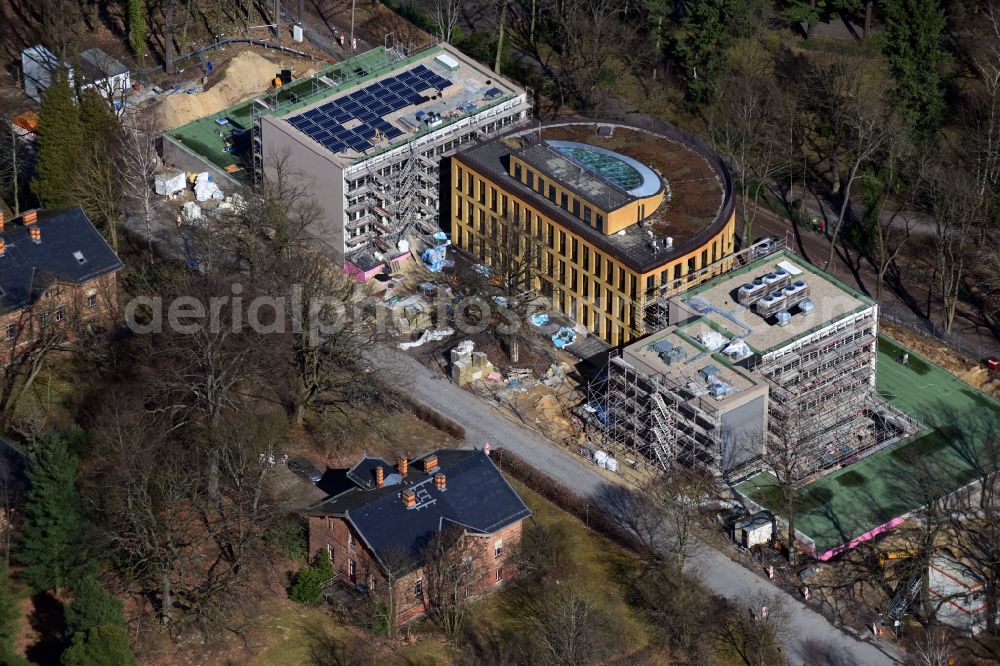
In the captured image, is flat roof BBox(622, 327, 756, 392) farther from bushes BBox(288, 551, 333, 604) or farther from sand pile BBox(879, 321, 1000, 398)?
bushes BBox(288, 551, 333, 604)

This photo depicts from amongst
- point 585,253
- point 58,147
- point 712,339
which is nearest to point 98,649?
point 712,339

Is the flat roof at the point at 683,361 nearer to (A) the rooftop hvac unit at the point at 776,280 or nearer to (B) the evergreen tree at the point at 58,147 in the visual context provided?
(A) the rooftop hvac unit at the point at 776,280

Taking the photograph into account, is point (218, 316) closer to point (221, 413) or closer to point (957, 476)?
point (221, 413)

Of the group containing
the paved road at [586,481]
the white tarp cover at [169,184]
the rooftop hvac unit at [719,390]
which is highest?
the rooftop hvac unit at [719,390]

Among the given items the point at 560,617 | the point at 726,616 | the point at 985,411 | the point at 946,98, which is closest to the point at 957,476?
the point at 985,411

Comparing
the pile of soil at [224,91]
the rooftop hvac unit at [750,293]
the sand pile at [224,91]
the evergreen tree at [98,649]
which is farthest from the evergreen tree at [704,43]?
the evergreen tree at [98,649]
